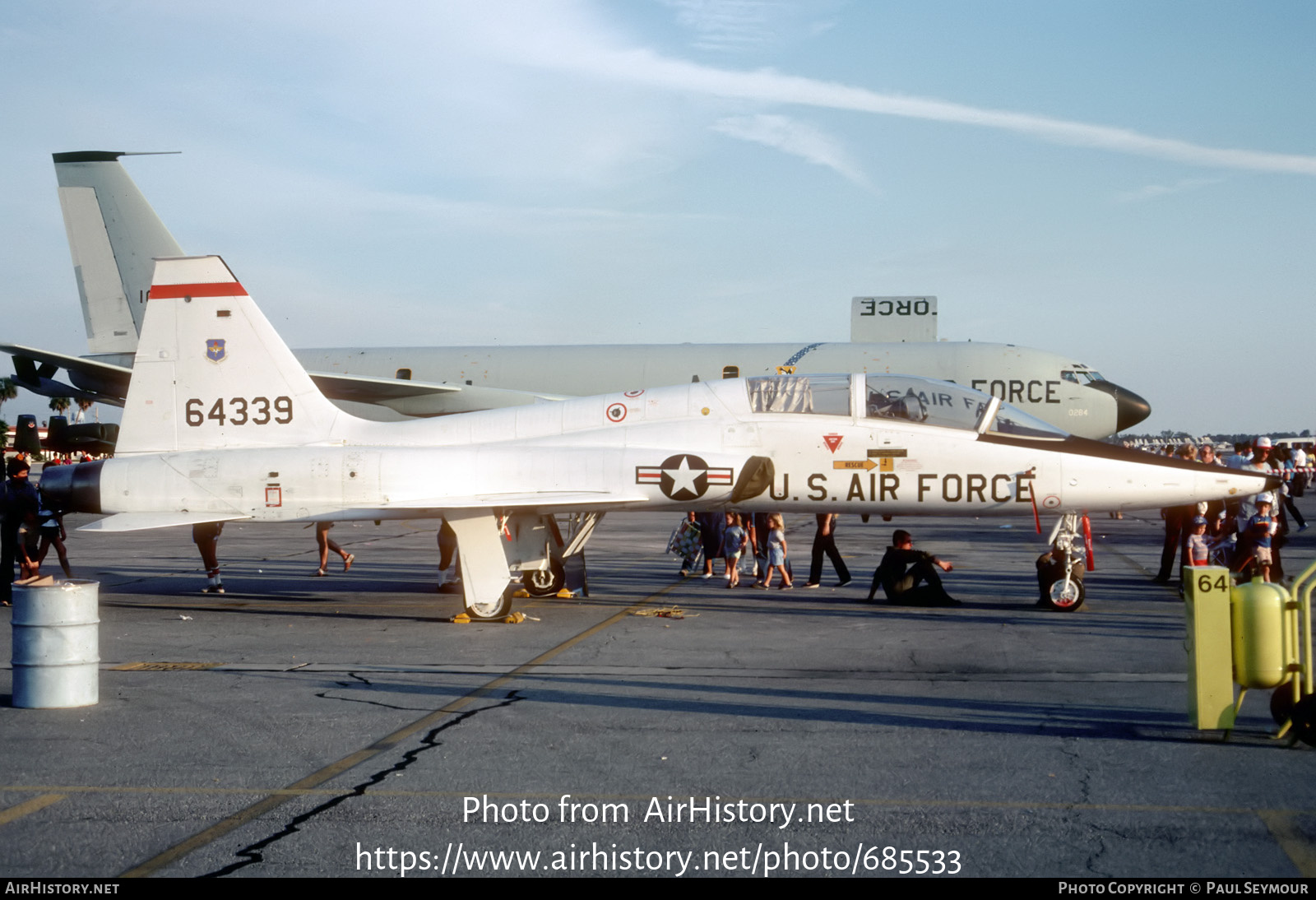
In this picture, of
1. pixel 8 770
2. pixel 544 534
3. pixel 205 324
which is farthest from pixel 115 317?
pixel 8 770

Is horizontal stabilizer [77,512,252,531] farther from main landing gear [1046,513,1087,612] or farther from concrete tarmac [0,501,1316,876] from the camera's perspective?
main landing gear [1046,513,1087,612]

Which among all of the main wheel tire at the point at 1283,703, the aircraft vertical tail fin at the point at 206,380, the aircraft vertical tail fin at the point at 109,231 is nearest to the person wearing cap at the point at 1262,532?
the main wheel tire at the point at 1283,703

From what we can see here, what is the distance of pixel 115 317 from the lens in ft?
89.0

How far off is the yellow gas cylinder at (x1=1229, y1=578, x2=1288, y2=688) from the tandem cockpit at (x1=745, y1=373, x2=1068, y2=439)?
6.27 metres

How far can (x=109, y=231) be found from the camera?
1041 inches

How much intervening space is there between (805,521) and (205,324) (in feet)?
76.8

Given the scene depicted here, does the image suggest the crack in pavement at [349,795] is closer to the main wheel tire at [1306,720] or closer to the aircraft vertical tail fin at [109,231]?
the main wheel tire at [1306,720]

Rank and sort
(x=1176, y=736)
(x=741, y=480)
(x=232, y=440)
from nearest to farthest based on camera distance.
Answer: (x=1176, y=736)
(x=741, y=480)
(x=232, y=440)

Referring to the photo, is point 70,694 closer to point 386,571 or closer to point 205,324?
point 205,324

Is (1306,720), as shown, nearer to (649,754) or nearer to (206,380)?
(649,754)

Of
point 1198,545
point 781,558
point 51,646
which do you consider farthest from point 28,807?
point 1198,545

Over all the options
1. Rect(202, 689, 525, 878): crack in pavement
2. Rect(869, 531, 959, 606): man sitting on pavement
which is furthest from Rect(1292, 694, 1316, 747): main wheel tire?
Rect(869, 531, 959, 606): man sitting on pavement

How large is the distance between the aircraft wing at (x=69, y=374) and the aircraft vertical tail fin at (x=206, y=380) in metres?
9.46

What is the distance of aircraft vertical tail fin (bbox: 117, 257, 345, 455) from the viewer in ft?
44.6
